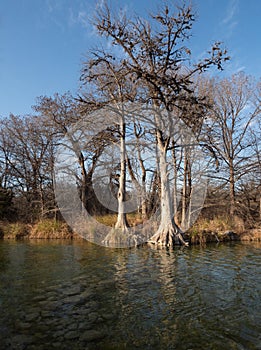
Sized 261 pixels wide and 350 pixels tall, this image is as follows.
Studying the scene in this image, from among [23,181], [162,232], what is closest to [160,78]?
[162,232]

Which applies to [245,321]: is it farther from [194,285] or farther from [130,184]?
[130,184]

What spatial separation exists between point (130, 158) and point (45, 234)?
8.37 metres

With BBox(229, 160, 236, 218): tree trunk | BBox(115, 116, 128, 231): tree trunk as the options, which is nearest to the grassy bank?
BBox(229, 160, 236, 218): tree trunk

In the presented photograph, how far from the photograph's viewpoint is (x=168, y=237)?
14.3 m

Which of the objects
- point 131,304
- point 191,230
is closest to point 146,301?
point 131,304

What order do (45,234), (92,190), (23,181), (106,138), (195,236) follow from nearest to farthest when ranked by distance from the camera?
(195,236) → (106,138) → (45,234) → (92,190) → (23,181)

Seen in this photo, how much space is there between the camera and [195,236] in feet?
51.6

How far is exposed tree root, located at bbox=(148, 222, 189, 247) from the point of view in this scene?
1420 centimetres

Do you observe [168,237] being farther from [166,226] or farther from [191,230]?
[191,230]

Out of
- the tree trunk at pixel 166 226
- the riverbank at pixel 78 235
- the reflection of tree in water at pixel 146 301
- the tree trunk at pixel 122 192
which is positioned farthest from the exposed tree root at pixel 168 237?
the reflection of tree in water at pixel 146 301

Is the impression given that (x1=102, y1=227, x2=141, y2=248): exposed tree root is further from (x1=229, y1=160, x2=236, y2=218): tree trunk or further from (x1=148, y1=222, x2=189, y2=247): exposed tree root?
(x1=229, y1=160, x2=236, y2=218): tree trunk

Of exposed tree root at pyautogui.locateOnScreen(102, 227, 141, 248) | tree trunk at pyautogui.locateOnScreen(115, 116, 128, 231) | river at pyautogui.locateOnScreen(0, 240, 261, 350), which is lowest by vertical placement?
river at pyautogui.locateOnScreen(0, 240, 261, 350)

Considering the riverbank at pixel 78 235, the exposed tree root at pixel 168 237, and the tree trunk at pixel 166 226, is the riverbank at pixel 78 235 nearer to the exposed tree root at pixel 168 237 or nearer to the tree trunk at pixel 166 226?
the exposed tree root at pixel 168 237

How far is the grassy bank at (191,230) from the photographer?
1623 centimetres
